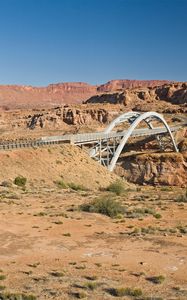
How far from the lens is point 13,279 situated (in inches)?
494

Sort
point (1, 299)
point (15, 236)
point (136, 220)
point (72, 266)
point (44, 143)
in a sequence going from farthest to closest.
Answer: point (44, 143)
point (136, 220)
point (15, 236)
point (72, 266)
point (1, 299)

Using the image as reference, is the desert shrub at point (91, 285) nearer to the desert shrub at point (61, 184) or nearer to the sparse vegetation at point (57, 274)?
the sparse vegetation at point (57, 274)

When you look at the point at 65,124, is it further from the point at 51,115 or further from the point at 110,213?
the point at 110,213

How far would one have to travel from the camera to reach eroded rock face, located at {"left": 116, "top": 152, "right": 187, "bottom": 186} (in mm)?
63625

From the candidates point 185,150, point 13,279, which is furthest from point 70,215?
point 185,150

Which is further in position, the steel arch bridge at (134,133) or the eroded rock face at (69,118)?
the eroded rock face at (69,118)

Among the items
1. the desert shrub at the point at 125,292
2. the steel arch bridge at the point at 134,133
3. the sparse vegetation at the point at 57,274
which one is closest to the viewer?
the desert shrub at the point at 125,292

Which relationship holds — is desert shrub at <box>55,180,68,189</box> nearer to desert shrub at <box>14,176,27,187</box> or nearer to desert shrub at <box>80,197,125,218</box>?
desert shrub at <box>14,176,27,187</box>

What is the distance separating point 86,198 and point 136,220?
285 inches

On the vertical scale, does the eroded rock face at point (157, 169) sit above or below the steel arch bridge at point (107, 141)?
below

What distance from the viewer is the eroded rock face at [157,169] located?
63625mm

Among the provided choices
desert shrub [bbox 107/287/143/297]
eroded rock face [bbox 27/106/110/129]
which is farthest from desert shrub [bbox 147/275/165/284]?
eroded rock face [bbox 27/106/110/129]

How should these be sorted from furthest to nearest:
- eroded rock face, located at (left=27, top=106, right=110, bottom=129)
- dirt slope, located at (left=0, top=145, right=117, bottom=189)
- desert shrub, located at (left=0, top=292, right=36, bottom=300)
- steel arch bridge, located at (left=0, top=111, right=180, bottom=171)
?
eroded rock face, located at (left=27, top=106, right=110, bottom=129), steel arch bridge, located at (left=0, top=111, right=180, bottom=171), dirt slope, located at (left=0, top=145, right=117, bottom=189), desert shrub, located at (left=0, top=292, right=36, bottom=300)

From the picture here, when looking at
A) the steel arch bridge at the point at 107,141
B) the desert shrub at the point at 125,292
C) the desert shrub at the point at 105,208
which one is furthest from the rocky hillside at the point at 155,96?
the desert shrub at the point at 125,292
